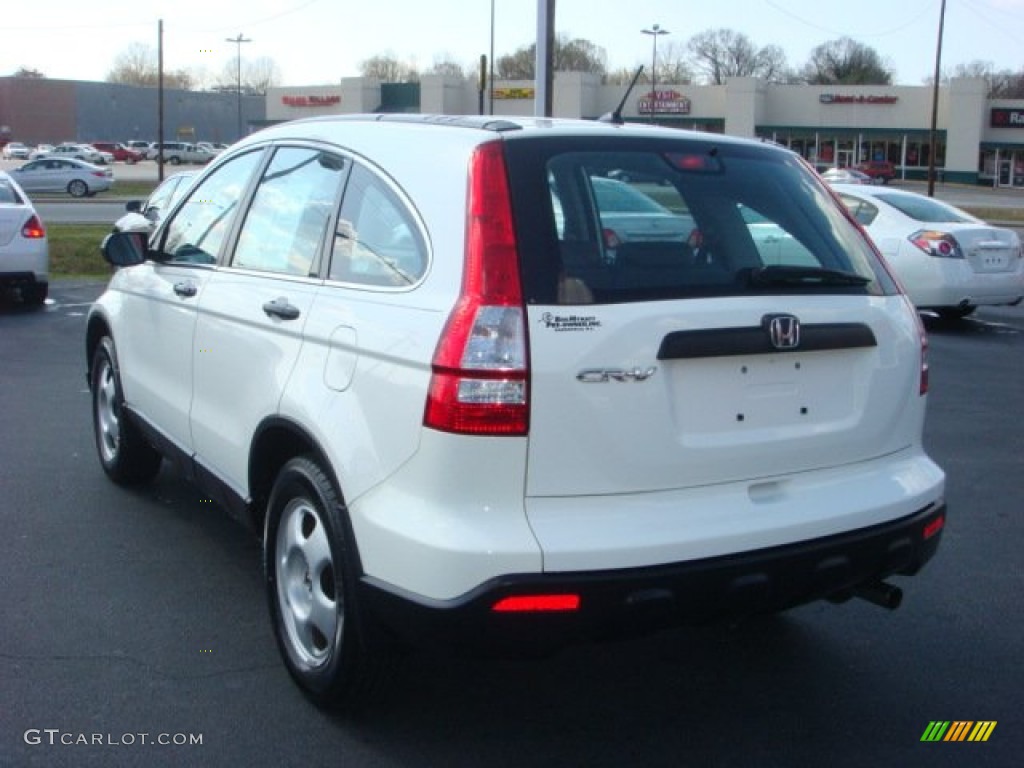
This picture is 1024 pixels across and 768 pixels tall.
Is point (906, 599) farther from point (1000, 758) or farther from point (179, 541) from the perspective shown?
point (179, 541)

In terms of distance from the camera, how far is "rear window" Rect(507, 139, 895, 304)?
3412 millimetres

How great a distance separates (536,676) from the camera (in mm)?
4371

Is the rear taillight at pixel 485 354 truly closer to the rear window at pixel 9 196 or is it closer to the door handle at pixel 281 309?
the door handle at pixel 281 309

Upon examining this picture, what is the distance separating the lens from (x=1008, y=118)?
6925 centimetres

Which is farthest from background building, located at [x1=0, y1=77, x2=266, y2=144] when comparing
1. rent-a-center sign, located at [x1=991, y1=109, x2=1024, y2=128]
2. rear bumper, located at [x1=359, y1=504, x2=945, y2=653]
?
rear bumper, located at [x1=359, y1=504, x2=945, y2=653]

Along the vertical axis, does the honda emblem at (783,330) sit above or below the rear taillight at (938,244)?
above

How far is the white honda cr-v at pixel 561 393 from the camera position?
3.27m

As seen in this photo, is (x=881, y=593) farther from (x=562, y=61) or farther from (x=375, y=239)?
(x=562, y=61)

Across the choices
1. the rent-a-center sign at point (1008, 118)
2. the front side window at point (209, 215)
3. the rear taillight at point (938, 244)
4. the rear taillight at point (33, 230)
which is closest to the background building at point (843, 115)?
the rent-a-center sign at point (1008, 118)

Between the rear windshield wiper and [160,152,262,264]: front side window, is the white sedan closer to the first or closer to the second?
[160,152,262,264]: front side window

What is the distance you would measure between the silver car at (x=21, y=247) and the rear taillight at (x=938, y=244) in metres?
9.77

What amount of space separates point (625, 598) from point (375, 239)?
1357 millimetres

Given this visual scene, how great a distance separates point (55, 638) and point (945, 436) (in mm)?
5944

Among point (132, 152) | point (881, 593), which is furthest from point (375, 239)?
point (132, 152)
